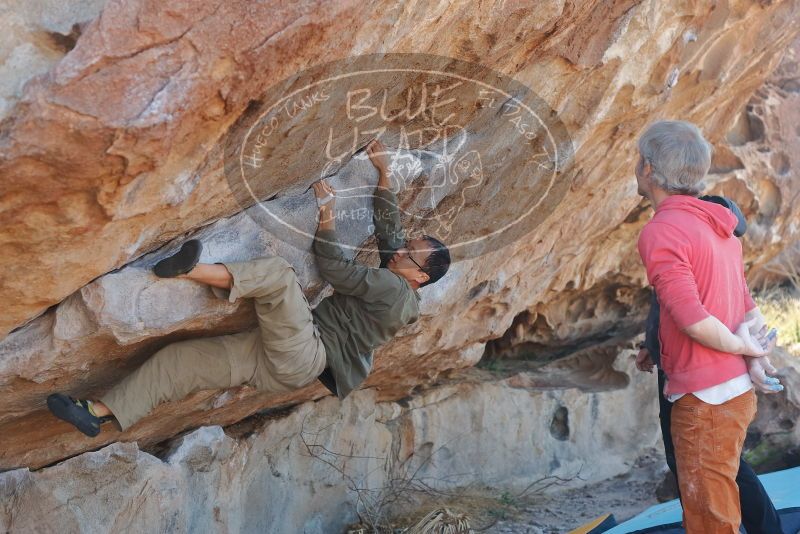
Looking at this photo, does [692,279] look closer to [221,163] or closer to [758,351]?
[758,351]

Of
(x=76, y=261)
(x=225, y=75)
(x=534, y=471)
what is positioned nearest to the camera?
(x=225, y=75)

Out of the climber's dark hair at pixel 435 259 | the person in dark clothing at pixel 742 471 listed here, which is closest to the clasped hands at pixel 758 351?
the person in dark clothing at pixel 742 471

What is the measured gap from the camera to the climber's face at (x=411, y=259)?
11.1ft

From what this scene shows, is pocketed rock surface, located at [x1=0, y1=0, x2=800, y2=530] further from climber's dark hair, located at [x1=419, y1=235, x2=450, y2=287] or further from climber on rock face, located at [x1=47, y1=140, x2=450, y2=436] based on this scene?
climber's dark hair, located at [x1=419, y1=235, x2=450, y2=287]

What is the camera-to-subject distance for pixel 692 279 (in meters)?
2.55

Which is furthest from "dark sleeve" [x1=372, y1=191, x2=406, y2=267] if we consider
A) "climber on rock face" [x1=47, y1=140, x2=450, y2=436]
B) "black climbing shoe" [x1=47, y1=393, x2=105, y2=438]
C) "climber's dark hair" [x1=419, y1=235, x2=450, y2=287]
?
"black climbing shoe" [x1=47, y1=393, x2=105, y2=438]

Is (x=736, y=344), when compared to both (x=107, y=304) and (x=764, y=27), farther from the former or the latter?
(x=764, y=27)

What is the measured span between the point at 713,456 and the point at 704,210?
28.4 inches

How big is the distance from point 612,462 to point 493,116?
3098 mm

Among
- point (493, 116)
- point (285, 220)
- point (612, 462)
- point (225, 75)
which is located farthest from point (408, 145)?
point (612, 462)

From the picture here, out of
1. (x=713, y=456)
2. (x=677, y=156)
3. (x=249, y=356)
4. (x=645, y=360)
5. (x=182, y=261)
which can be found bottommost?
(x=713, y=456)

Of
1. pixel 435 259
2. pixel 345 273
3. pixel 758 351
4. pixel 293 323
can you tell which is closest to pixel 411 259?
pixel 435 259

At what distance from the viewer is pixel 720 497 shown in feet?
8.67

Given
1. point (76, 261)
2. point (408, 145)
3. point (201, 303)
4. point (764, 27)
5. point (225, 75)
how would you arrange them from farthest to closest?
point (764, 27) < point (408, 145) < point (201, 303) < point (76, 261) < point (225, 75)
